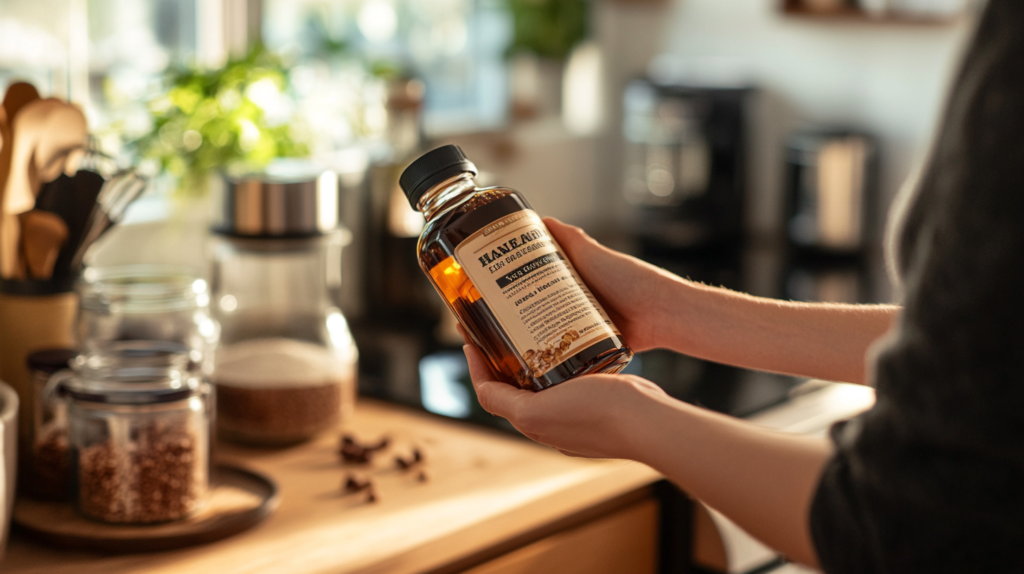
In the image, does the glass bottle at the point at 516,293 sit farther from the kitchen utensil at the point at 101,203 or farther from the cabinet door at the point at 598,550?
the kitchen utensil at the point at 101,203

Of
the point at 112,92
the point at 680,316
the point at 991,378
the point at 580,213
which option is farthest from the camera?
the point at 580,213

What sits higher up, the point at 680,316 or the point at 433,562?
the point at 680,316

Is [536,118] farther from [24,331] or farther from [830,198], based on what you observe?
[24,331]

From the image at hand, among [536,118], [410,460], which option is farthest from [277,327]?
[536,118]

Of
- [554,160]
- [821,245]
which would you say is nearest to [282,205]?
[554,160]

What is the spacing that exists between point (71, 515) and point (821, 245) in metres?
1.81

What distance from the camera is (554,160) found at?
8.00 ft

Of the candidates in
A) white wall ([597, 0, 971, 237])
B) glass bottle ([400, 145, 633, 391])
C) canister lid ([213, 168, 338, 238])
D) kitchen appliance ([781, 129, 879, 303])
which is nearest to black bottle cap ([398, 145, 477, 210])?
glass bottle ([400, 145, 633, 391])

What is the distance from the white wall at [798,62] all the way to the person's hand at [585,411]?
190 centimetres

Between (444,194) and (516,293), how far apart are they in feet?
0.39

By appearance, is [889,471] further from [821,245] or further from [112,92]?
[821,245]

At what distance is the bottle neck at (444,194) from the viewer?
0.74 m

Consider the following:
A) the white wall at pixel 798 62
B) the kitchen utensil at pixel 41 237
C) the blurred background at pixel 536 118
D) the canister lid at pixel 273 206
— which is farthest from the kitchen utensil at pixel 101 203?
the white wall at pixel 798 62

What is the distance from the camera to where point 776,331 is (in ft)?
2.66
